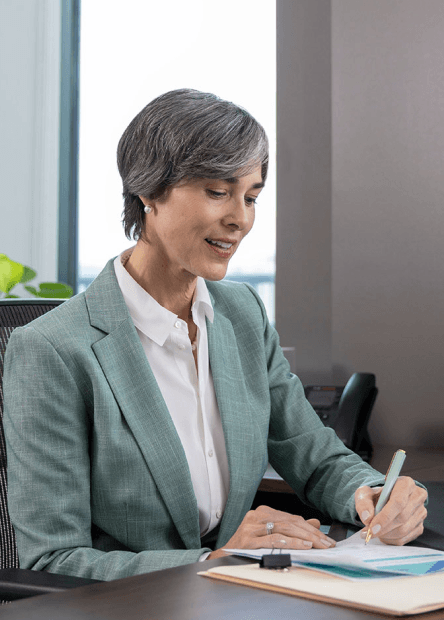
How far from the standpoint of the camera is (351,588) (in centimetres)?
67

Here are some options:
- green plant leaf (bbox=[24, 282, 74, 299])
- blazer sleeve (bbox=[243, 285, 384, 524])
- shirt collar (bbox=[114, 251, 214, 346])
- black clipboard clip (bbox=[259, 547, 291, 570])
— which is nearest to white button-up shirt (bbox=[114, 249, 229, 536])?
shirt collar (bbox=[114, 251, 214, 346])

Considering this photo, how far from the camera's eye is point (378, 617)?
0.59 meters

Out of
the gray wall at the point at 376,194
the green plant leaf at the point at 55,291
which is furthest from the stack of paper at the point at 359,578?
the green plant leaf at the point at 55,291

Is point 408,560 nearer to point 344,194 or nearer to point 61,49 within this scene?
point 344,194

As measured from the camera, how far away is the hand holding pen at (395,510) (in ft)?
3.02

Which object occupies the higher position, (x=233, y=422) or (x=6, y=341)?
(x=6, y=341)

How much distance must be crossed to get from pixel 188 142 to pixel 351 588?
0.70 metres

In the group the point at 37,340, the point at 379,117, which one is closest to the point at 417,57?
the point at 379,117

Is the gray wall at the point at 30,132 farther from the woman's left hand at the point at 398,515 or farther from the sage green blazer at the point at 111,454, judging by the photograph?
the woman's left hand at the point at 398,515

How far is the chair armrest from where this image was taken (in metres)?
0.83

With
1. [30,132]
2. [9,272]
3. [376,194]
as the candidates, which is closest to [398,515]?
[376,194]

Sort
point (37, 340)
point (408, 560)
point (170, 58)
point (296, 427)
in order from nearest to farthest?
point (408, 560) < point (37, 340) < point (296, 427) < point (170, 58)

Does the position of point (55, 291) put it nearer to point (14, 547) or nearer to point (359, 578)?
point (14, 547)

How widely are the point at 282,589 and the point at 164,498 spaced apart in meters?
0.42
